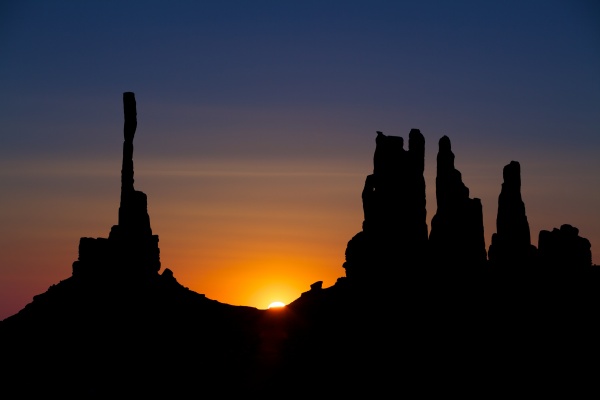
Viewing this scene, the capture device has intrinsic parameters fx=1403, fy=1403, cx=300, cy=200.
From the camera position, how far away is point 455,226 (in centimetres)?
16912

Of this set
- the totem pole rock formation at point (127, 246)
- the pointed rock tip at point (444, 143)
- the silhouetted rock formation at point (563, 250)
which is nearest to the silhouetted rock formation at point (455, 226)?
the pointed rock tip at point (444, 143)

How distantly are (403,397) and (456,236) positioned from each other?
25290 mm

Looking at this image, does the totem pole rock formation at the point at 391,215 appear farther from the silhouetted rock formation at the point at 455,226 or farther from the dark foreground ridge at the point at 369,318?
the silhouetted rock formation at the point at 455,226

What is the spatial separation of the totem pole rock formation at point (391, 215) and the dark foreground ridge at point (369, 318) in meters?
0.17

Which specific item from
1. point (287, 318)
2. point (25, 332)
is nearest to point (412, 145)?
point (287, 318)

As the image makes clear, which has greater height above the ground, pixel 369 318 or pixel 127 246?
pixel 127 246

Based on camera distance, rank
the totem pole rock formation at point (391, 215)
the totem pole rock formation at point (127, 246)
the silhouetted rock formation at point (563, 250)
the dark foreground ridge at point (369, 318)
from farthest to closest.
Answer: the silhouetted rock formation at point (563, 250) → the totem pole rock formation at point (391, 215) → the totem pole rock formation at point (127, 246) → the dark foreground ridge at point (369, 318)

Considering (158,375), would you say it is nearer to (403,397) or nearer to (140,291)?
(140,291)

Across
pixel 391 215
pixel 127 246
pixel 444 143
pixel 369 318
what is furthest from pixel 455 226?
pixel 127 246

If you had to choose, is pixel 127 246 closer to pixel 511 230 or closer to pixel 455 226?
pixel 455 226

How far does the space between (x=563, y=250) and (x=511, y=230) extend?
6721 mm

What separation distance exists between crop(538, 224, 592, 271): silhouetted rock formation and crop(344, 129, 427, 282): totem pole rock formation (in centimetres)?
1470

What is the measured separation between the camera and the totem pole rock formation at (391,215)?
550 ft

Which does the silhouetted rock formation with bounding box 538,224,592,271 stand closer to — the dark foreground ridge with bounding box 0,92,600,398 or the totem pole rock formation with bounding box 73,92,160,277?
the dark foreground ridge with bounding box 0,92,600,398
